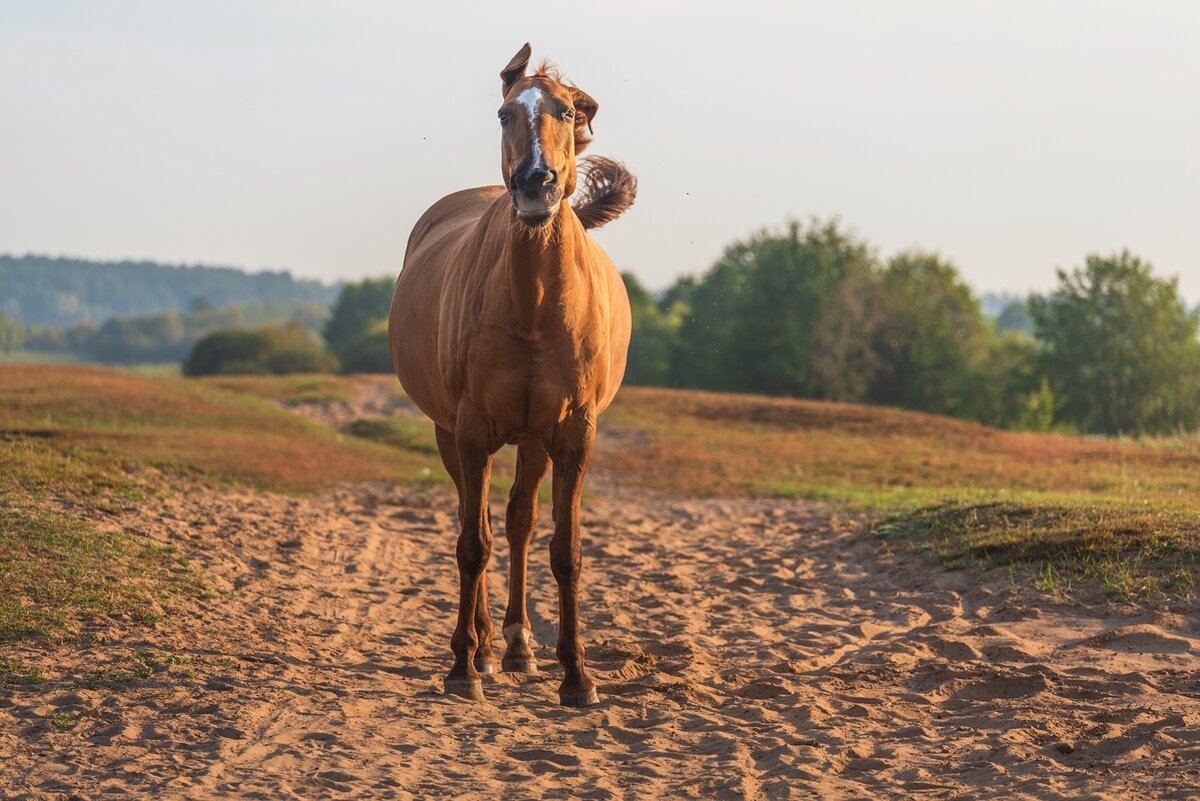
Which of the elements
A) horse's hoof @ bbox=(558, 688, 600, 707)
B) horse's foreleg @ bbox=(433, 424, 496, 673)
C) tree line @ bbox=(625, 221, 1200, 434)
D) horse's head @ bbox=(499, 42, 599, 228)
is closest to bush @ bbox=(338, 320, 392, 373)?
tree line @ bbox=(625, 221, 1200, 434)

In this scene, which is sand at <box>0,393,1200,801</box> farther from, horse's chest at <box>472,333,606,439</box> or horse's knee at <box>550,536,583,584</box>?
horse's chest at <box>472,333,606,439</box>

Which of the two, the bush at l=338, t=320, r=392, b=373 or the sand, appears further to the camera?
the bush at l=338, t=320, r=392, b=373

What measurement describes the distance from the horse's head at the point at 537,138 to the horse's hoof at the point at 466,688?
2498 millimetres

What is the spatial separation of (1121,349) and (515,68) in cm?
4991

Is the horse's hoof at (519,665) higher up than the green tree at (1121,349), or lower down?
lower down

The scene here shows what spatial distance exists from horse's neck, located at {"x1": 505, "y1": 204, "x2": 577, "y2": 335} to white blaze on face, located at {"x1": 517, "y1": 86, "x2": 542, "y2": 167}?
679 mm

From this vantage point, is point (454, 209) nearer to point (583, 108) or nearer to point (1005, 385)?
point (583, 108)

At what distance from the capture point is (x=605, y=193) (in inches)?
332

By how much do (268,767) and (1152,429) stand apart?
49.7 meters

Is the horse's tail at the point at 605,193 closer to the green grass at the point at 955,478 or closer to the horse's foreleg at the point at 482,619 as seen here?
the horse's foreleg at the point at 482,619

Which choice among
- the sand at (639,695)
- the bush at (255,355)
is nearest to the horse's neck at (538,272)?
the sand at (639,695)

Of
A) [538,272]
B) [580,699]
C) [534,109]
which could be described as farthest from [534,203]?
[580,699]

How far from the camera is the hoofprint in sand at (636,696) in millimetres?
5035

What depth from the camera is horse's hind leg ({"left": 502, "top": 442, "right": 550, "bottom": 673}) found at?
712 cm
